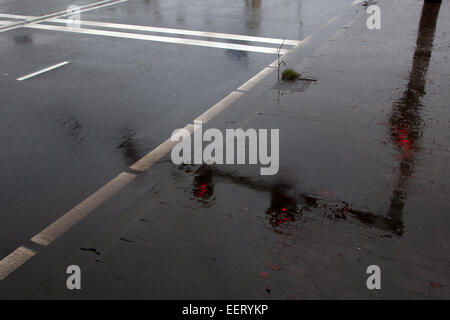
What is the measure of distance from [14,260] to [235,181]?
9.50ft

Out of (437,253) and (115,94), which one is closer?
(437,253)

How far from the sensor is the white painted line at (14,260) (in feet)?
15.3

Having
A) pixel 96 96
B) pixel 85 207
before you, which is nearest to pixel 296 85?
pixel 96 96

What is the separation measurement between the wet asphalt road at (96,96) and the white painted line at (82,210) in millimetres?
126

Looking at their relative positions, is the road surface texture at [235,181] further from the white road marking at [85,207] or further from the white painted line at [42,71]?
the white painted line at [42,71]

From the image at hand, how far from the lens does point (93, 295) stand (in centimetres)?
416

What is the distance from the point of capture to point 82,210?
18.2 feet

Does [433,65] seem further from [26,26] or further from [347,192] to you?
[26,26]

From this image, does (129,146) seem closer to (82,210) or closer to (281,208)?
(82,210)

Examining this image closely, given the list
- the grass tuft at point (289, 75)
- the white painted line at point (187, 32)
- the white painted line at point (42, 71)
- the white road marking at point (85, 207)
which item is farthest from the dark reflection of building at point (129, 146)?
the white painted line at point (187, 32)

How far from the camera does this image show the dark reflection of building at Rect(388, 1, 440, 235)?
5247 millimetres

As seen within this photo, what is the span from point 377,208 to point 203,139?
3.10 metres

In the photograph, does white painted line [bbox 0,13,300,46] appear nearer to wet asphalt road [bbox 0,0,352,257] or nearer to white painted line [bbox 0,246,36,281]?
wet asphalt road [bbox 0,0,352,257]
